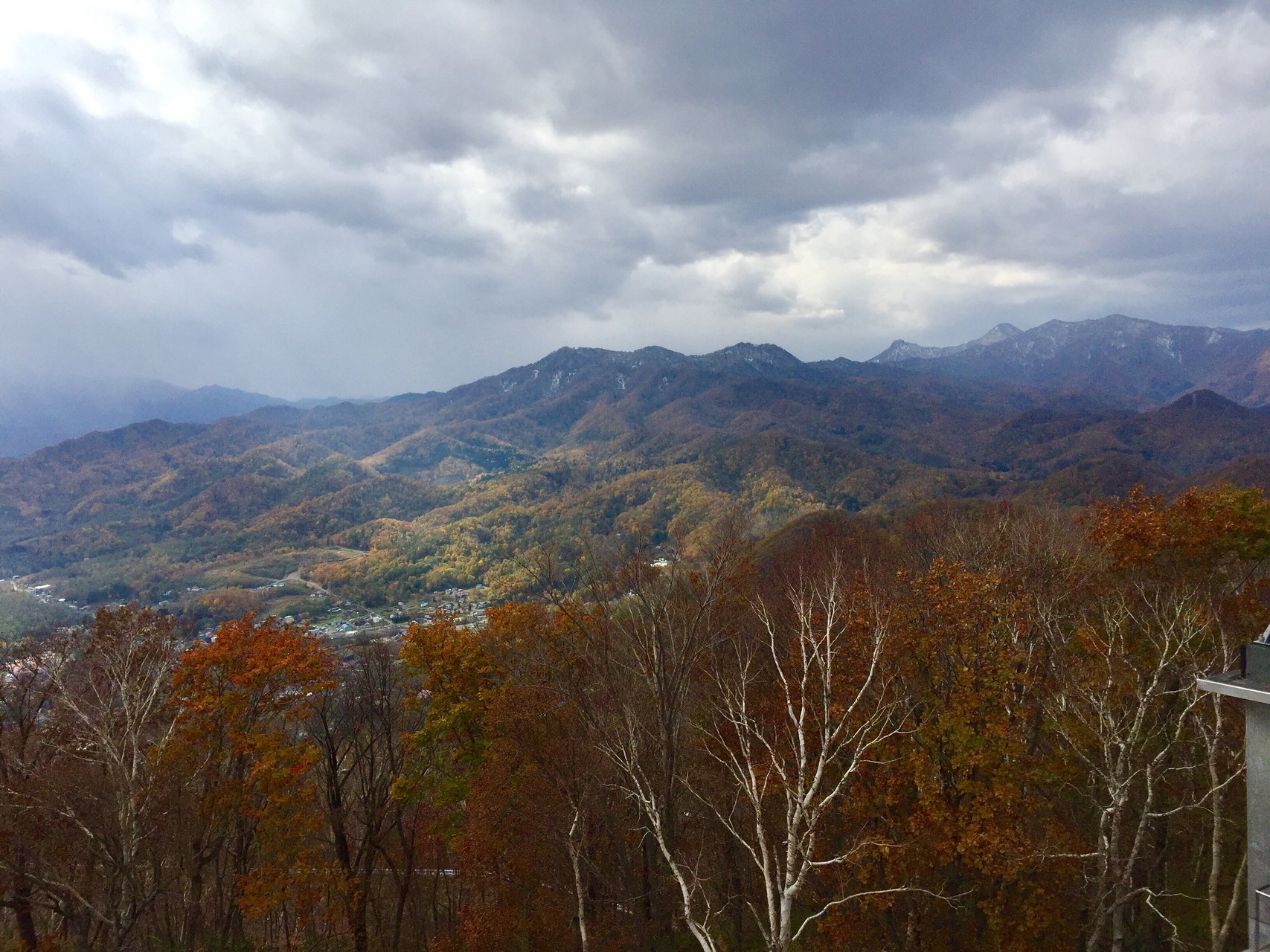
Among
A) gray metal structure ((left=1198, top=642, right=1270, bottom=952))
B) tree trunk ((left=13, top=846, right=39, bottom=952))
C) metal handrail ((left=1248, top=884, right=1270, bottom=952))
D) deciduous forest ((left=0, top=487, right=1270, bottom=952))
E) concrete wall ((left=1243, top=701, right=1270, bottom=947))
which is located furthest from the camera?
tree trunk ((left=13, top=846, right=39, bottom=952))

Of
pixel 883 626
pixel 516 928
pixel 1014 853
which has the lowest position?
pixel 516 928

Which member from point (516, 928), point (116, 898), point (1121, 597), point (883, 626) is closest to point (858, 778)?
point (883, 626)

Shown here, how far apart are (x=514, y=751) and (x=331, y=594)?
148819 millimetres

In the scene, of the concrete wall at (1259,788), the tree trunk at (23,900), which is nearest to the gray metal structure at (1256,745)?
the concrete wall at (1259,788)

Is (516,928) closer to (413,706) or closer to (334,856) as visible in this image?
(413,706)

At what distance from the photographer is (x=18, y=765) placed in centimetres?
1566

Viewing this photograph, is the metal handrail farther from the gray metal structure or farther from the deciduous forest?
the deciduous forest

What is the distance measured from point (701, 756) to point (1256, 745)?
1247 cm

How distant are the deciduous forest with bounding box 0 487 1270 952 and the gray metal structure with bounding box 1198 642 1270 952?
1.81 meters

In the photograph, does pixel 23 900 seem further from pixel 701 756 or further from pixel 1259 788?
pixel 1259 788

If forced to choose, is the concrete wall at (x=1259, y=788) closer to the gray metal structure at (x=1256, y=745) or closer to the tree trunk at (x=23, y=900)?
the gray metal structure at (x=1256, y=745)

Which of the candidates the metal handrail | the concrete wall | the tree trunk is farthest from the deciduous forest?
the metal handrail

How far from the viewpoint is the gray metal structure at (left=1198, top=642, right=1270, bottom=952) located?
1055 cm

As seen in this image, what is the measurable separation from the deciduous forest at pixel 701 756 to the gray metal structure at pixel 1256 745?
5.93ft
